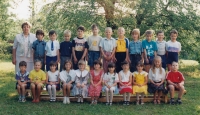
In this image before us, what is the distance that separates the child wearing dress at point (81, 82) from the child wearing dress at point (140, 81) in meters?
1.13

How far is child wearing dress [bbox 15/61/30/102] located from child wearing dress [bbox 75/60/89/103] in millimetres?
1151

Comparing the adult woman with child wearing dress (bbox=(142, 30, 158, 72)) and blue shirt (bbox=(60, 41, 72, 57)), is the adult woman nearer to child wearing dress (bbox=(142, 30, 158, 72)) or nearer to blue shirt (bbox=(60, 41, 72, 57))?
blue shirt (bbox=(60, 41, 72, 57))

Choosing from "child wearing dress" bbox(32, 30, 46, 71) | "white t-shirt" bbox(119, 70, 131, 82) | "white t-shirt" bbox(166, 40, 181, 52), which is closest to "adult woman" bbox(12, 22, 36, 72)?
"child wearing dress" bbox(32, 30, 46, 71)

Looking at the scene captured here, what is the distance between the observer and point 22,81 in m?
6.43

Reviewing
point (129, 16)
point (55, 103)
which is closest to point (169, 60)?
point (55, 103)

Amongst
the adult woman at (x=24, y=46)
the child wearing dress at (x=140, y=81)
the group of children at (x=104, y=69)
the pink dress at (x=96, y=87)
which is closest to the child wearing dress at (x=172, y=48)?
the group of children at (x=104, y=69)

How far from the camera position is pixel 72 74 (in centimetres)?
648

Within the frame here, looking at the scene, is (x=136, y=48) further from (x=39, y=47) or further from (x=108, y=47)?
(x=39, y=47)

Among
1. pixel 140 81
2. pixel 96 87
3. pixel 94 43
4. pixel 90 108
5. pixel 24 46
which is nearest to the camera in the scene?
pixel 90 108

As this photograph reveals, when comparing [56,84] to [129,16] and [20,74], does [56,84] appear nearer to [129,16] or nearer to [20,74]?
[20,74]

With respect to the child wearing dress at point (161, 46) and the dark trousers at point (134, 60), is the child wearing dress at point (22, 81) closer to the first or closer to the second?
the dark trousers at point (134, 60)

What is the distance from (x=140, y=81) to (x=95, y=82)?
1045 millimetres

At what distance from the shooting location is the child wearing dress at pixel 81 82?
6.36 meters

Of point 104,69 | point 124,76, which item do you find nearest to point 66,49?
point 104,69
